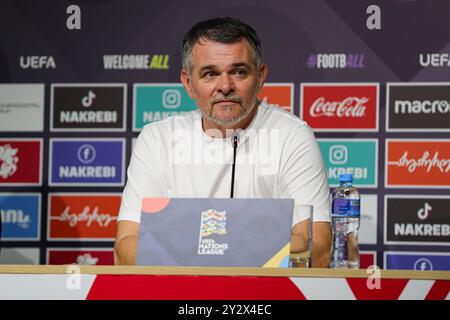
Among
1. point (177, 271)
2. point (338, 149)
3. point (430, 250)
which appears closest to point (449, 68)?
point (338, 149)

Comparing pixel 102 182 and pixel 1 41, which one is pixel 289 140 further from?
pixel 1 41

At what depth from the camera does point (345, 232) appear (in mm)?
2260

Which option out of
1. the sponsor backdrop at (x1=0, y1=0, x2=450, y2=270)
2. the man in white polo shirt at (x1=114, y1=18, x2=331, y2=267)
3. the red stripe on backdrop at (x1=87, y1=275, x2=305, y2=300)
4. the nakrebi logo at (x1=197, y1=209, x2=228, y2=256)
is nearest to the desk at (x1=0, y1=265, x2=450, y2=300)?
the red stripe on backdrop at (x1=87, y1=275, x2=305, y2=300)

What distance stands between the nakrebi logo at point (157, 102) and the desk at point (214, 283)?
226cm

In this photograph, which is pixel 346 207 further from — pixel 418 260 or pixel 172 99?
pixel 172 99

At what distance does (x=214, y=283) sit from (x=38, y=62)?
2.57 metres

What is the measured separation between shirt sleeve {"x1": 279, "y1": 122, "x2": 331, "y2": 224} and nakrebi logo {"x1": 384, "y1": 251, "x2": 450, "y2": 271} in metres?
1.30

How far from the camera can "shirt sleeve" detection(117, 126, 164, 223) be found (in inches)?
85.2

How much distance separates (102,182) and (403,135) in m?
1.43

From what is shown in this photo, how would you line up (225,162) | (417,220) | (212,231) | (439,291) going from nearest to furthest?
(439,291) < (212,231) < (225,162) < (417,220)

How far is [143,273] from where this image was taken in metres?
1.28

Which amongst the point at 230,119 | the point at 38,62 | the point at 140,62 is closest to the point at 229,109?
the point at 230,119

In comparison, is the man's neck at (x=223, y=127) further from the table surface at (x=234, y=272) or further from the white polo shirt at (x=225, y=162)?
the table surface at (x=234, y=272)

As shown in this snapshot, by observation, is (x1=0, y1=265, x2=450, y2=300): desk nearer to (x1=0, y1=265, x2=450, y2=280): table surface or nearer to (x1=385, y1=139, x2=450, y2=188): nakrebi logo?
(x1=0, y1=265, x2=450, y2=280): table surface
